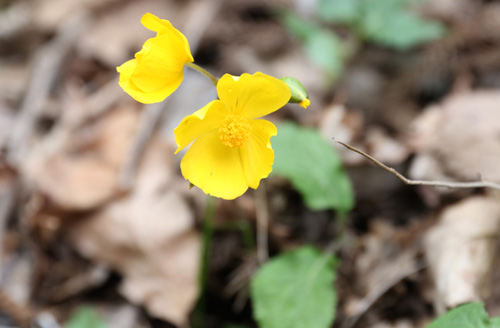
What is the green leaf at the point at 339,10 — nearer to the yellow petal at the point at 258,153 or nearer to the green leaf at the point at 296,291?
the green leaf at the point at 296,291

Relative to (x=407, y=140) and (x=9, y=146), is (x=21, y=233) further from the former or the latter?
(x=407, y=140)

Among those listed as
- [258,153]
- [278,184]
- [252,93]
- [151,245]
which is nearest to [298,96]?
[252,93]

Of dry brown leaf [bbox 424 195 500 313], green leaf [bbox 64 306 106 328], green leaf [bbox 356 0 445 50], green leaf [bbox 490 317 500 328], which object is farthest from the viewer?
green leaf [bbox 356 0 445 50]

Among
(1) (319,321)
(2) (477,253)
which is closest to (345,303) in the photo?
(1) (319,321)

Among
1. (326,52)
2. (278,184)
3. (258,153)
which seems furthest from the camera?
(326,52)

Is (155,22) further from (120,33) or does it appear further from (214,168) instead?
(120,33)

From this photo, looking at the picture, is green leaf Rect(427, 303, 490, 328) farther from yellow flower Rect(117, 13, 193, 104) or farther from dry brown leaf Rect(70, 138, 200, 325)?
dry brown leaf Rect(70, 138, 200, 325)

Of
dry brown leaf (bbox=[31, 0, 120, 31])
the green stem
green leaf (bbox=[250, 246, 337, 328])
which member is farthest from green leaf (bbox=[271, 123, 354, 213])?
dry brown leaf (bbox=[31, 0, 120, 31])
